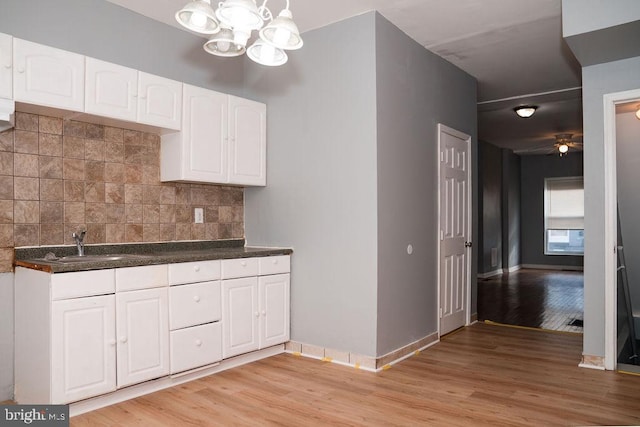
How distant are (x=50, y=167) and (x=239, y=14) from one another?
1.92 metres

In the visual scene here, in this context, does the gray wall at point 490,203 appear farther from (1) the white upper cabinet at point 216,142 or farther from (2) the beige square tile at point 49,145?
(2) the beige square tile at point 49,145

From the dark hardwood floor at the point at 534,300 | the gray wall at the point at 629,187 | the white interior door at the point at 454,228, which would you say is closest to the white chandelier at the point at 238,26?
the white interior door at the point at 454,228

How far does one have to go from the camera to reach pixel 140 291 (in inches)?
119

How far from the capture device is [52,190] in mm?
3191

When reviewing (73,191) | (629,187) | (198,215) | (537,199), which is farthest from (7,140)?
(537,199)

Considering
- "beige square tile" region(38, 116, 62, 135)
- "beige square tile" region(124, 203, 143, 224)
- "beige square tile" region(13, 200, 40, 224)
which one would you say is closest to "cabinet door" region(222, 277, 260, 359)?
"beige square tile" region(124, 203, 143, 224)

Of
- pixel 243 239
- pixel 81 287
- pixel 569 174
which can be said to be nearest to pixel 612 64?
pixel 243 239

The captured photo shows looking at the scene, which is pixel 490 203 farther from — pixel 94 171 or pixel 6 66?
pixel 6 66

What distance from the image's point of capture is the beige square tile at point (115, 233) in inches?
137

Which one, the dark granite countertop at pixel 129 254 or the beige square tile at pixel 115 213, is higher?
the beige square tile at pixel 115 213

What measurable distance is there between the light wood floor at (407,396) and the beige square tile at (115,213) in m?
1.30

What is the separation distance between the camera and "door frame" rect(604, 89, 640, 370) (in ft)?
11.8

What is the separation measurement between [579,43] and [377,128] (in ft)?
4.91

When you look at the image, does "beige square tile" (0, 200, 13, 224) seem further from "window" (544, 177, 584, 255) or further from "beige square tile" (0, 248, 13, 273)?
"window" (544, 177, 584, 255)
